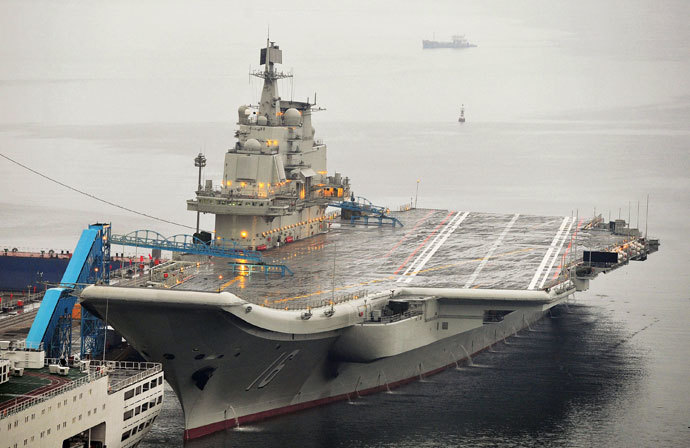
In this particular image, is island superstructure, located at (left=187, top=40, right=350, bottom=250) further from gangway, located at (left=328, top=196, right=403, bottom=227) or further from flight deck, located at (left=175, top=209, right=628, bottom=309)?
gangway, located at (left=328, top=196, right=403, bottom=227)

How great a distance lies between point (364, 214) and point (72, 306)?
17941 millimetres

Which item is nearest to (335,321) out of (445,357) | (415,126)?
(445,357)

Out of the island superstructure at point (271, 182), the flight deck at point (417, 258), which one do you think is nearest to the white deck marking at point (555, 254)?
the flight deck at point (417, 258)

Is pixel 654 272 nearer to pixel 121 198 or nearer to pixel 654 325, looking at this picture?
pixel 654 325

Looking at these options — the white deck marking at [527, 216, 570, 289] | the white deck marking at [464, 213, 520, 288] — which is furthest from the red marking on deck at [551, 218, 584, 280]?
the white deck marking at [464, 213, 520, 288]

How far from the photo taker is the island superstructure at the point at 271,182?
4625 cm

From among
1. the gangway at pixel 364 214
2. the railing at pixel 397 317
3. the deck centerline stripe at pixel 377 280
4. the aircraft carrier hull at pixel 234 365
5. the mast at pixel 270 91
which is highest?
the mast at pixel 270 91

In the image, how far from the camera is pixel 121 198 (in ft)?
329

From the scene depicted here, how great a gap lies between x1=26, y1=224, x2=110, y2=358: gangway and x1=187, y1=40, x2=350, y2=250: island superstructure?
586cm

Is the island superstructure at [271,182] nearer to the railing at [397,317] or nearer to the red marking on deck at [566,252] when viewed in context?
the railing at [397,317]

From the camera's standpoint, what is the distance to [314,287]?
41.0 metres

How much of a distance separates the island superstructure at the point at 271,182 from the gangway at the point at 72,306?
19.2 ft

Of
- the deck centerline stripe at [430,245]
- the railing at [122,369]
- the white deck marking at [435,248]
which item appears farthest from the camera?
the deck centerline stripe at [430,245]

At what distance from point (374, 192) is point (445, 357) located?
5864 centimetres
